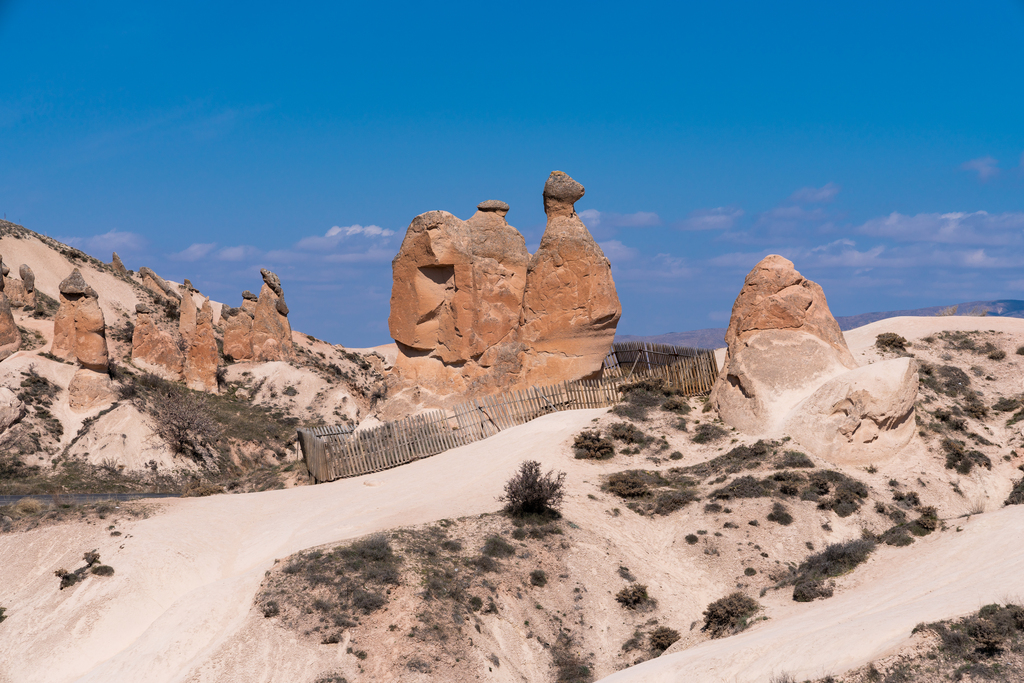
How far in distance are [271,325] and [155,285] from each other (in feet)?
61.5

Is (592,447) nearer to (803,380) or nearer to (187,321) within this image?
(803,380)

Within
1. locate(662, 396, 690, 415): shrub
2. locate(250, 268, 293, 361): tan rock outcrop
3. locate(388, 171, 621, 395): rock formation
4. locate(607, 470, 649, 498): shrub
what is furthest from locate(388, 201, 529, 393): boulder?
locate(250, 268, 293, 361): tan rock outcrop

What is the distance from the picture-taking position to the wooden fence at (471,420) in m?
22.8

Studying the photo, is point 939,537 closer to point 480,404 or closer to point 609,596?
point 609,596

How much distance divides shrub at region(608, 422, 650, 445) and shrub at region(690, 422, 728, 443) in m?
1.25

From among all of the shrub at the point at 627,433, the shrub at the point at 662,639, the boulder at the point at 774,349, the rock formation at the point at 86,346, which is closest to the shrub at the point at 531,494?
the shrub at the point at 662,639

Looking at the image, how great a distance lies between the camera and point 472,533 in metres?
15.6

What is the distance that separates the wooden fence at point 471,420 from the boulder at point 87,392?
9.59 metres

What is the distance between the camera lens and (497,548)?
14992 mm

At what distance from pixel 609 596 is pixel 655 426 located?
25.1ft

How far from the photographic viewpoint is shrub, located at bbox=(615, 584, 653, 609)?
14.4 metres

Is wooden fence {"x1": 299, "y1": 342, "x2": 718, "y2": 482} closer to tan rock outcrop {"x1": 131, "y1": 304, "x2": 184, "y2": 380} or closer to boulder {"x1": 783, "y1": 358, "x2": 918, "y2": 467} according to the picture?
boulder {"x1": 783, "y1": 358, "x2": 918, "y2": 467}

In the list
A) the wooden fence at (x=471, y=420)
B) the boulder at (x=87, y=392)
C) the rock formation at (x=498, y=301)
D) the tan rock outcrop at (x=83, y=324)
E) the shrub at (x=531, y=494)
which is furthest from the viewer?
the tan rock outcrop at (x=83, y=324)

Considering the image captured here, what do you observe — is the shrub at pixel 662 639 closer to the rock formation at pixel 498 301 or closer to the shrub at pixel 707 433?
the shrub at pixel 707 433
